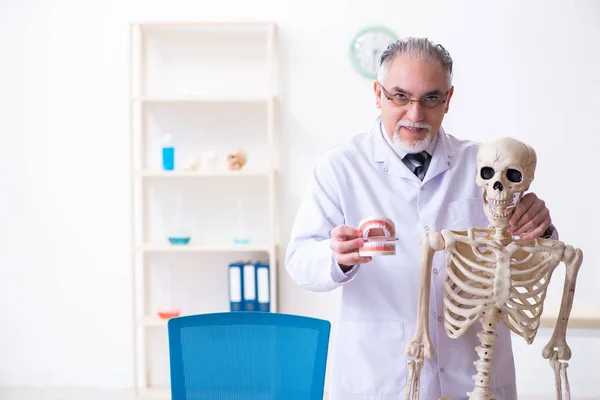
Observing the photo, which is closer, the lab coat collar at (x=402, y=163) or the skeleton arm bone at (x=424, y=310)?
the skeleton arm bone at (x=424, y=310)

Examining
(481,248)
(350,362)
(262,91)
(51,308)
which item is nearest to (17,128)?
(51,308)

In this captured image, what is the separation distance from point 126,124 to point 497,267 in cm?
290

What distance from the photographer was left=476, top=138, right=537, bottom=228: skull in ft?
4.81

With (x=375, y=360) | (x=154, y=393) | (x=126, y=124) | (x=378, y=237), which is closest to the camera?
(x=378, y=237)

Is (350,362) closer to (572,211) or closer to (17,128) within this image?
(572,211)

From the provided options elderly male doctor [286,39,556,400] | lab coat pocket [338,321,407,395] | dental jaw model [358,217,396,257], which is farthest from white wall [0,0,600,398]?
dental jaw model [358,217,396,257]

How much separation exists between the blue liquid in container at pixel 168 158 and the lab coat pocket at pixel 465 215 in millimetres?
2252

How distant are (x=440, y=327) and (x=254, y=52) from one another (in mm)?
2546

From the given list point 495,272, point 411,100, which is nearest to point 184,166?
point 411,100

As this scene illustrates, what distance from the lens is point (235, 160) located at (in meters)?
3.71

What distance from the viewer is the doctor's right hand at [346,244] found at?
4.74 ft

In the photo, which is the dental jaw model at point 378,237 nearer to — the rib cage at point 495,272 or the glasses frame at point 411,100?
the rib cage at point 495,272

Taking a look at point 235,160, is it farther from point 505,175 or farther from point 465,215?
point 505,175

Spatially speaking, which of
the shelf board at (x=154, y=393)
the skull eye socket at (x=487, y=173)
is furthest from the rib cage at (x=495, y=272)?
the shelf board at (x=154, y=393)
